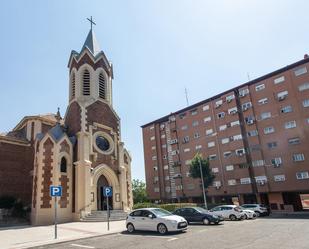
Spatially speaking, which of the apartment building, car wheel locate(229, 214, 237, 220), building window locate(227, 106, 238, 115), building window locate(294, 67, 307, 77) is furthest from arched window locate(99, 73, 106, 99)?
building window locate(294, 67, 307, 77)

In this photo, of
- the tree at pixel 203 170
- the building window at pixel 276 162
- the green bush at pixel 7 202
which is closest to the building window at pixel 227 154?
the tree at pixel 203 170

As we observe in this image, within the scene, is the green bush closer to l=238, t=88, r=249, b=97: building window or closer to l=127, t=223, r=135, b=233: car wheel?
l=127, t=223, r=135, b=233: car wheel

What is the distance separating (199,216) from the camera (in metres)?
18.1

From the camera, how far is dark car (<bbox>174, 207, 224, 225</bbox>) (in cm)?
1736

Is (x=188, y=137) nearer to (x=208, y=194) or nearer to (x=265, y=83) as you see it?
(x=208, y=194)

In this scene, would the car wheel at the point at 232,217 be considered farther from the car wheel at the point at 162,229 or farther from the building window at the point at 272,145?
the building window at the point at 272,145

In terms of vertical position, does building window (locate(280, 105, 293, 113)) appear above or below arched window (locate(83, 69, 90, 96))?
below

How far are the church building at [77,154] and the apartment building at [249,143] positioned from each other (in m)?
21.3

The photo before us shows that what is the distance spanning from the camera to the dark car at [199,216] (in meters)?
17.4

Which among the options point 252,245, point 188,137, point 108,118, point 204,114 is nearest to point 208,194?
Answer: point 188,137

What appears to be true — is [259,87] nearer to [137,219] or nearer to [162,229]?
[137,219]

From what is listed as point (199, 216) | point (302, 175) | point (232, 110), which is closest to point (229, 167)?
point (232, 110)

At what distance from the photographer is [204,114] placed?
50.3 m

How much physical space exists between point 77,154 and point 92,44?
51.7 feet
